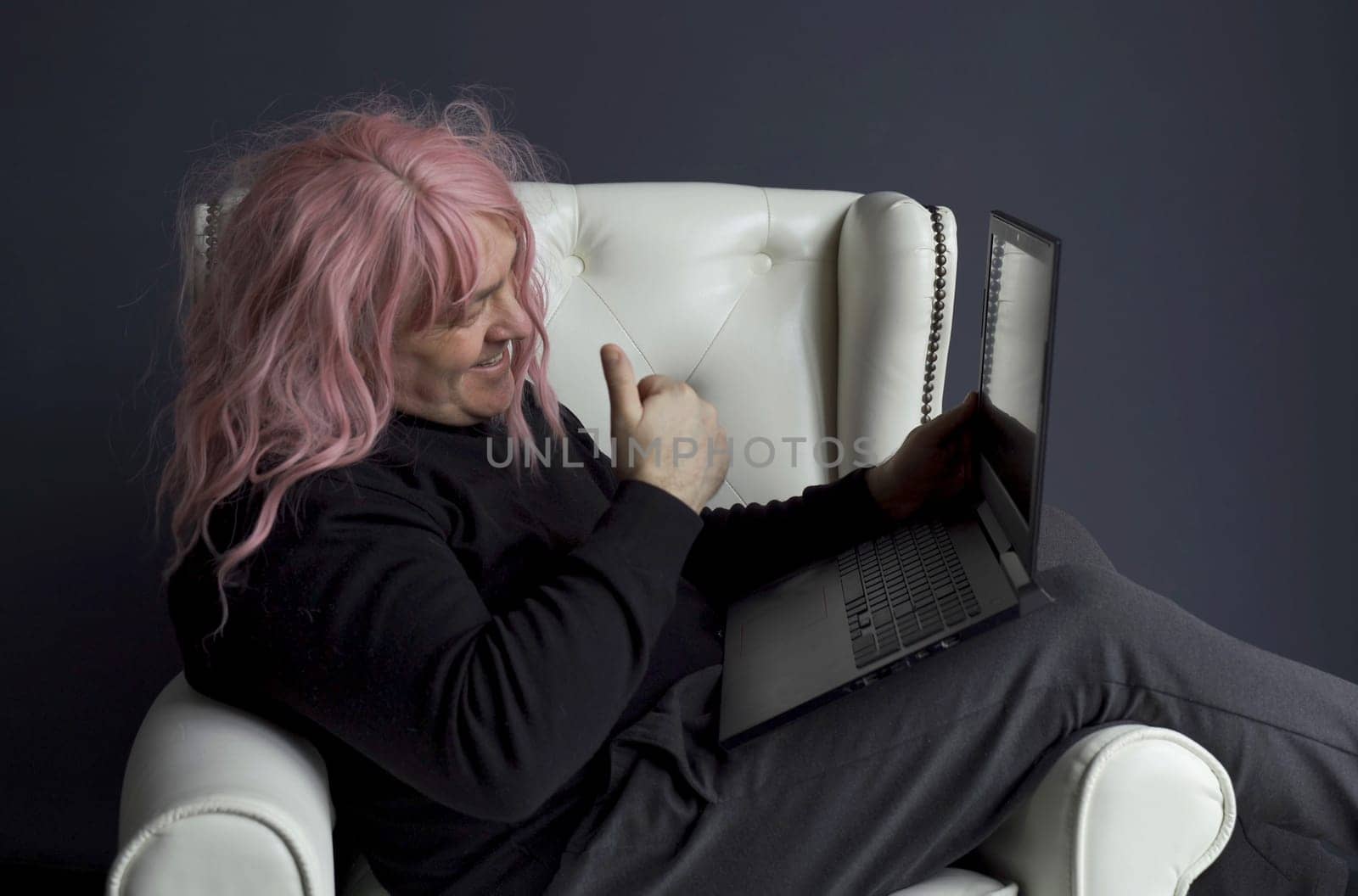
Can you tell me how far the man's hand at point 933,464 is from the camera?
1.16 metres

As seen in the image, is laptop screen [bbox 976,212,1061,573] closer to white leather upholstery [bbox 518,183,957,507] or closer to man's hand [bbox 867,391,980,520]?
man's hand [bbox 867,391,980,520]

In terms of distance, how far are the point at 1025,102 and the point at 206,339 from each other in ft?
3.80

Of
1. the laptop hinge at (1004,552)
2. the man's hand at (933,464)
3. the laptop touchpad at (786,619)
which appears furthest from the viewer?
the man's hand at (933,464)

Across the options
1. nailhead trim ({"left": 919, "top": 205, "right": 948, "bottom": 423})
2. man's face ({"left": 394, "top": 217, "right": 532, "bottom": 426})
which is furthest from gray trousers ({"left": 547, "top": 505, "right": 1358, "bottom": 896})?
nailhead trim ({"left": 919, "top": 205, "right": 948, "bottom": 423})

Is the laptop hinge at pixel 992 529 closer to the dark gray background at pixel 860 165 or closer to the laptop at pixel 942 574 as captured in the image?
the laptop at pixel 942 574

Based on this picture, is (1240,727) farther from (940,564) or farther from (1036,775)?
(940,564)

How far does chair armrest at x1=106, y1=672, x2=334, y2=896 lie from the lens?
768 mm

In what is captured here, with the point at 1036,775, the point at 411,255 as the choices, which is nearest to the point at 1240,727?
the point at 1036,775

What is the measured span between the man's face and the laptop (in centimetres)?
32

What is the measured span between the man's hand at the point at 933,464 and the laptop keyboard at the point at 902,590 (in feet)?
0.12

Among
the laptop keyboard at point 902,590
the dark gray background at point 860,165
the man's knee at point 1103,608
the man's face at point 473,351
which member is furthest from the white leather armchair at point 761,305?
the man's knee at point 1103,608

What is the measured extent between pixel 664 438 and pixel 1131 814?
44cm

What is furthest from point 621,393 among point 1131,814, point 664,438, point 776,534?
point 1131,814

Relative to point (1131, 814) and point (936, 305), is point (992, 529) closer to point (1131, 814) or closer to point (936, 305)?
point (1131, 814)
